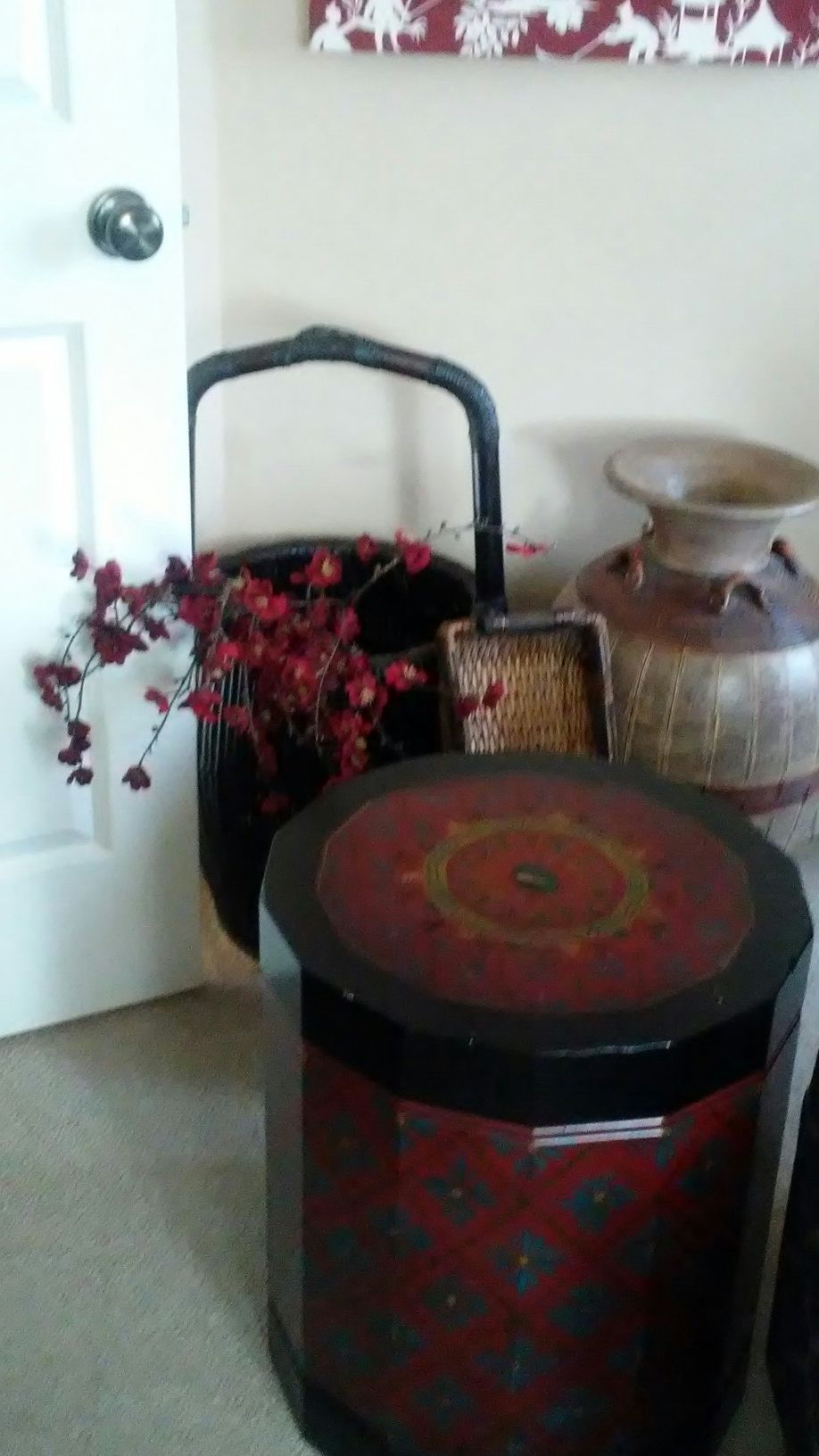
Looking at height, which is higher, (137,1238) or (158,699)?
(158,699)

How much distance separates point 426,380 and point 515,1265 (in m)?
1.12

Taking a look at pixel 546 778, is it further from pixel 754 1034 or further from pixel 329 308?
pixel 329 308

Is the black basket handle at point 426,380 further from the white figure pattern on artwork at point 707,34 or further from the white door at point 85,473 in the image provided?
the white figure pattern on artwork at point 707,34

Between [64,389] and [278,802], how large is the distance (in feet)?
1.64

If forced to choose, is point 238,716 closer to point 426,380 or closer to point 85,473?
point 85,473

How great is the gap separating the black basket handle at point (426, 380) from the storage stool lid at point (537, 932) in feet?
2.07

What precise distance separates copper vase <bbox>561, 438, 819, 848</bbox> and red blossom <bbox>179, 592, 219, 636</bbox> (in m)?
0.55

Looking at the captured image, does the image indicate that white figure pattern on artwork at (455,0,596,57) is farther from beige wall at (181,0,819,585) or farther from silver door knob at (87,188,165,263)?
silver door knob at (87,188,165,263)

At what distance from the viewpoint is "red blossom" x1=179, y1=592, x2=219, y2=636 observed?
4.66ft

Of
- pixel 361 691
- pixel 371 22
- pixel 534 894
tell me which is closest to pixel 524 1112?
pixel 534 894

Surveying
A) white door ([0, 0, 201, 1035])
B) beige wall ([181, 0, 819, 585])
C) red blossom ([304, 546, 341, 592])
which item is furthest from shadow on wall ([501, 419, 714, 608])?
white door ([0, 0, 201, 1035])

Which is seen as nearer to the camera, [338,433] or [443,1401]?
[443,1401]

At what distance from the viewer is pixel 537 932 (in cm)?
101

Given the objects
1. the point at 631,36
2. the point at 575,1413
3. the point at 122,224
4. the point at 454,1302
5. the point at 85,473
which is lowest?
the point at 575,1413
